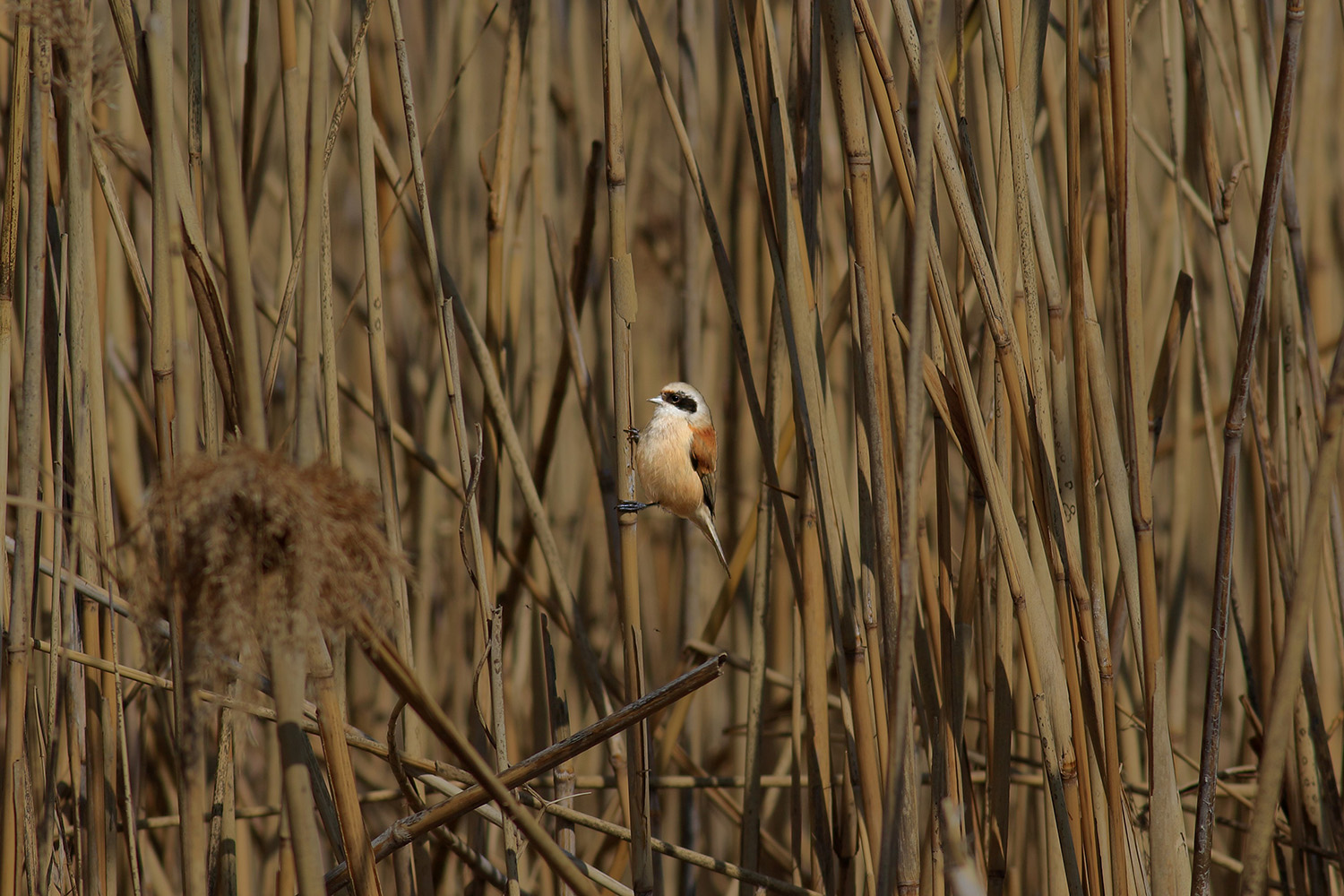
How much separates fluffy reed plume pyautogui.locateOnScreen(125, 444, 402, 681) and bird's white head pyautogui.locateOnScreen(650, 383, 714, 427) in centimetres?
138

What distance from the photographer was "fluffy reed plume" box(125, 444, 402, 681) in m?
0.71

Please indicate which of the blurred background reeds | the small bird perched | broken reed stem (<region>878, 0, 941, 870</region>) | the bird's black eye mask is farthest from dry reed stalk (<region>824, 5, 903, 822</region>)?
the bird's black eye mask

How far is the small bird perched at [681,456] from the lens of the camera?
6.88 ft

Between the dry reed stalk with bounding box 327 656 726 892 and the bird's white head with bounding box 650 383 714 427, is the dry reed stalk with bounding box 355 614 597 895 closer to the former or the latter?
the dry reed stalk with bounding box 327 656 726 892

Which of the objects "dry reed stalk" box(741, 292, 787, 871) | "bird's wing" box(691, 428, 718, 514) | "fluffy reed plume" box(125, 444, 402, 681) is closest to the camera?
"fluffy reed plume" box(125, 444, 402, 681)

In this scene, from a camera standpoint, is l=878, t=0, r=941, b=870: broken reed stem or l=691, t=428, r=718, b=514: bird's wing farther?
l=691, t=428, r=718, b=514: bird's wing

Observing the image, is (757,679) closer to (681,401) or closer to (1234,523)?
(1234,523)

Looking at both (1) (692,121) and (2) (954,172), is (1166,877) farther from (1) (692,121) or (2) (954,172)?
(1) (692,121)

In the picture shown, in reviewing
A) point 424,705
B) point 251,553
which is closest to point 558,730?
point 424,705

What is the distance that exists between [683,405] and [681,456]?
0.12m

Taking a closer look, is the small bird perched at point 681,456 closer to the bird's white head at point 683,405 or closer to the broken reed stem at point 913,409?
the bird's white head at point 683,405

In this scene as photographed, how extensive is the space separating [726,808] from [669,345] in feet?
4.38

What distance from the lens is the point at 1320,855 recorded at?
164 cm

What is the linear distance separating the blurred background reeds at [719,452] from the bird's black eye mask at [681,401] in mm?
142
